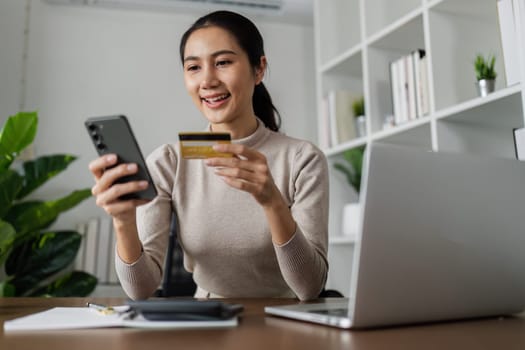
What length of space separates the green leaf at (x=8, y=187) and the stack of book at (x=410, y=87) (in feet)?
5.69

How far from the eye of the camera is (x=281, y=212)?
0.92m

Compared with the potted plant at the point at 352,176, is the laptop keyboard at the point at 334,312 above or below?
below

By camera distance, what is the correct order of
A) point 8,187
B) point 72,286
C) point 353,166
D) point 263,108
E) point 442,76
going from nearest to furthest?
point 263,108
point 442,76
point 8,187
point 72,286
point 353,166

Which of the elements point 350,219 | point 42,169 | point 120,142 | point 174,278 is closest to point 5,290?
point 42,169

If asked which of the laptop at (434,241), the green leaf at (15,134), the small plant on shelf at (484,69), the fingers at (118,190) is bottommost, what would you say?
the laptop at (434,241)

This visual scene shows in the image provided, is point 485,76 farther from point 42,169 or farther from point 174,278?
point 42,169

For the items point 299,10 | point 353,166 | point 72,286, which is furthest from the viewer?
point 299,10

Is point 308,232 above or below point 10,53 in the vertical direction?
below

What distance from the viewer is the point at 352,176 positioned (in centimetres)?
258

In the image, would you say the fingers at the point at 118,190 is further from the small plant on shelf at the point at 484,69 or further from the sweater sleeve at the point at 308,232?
the small plant on shelf at the point at 484,69

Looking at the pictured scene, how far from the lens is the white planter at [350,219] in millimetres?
2387

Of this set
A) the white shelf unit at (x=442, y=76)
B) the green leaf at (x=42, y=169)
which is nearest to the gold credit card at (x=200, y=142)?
the white shelf unit at (x=442, y=76)

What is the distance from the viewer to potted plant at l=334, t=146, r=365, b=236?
2400 millimetres

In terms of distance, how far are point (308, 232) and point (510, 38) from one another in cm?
106
